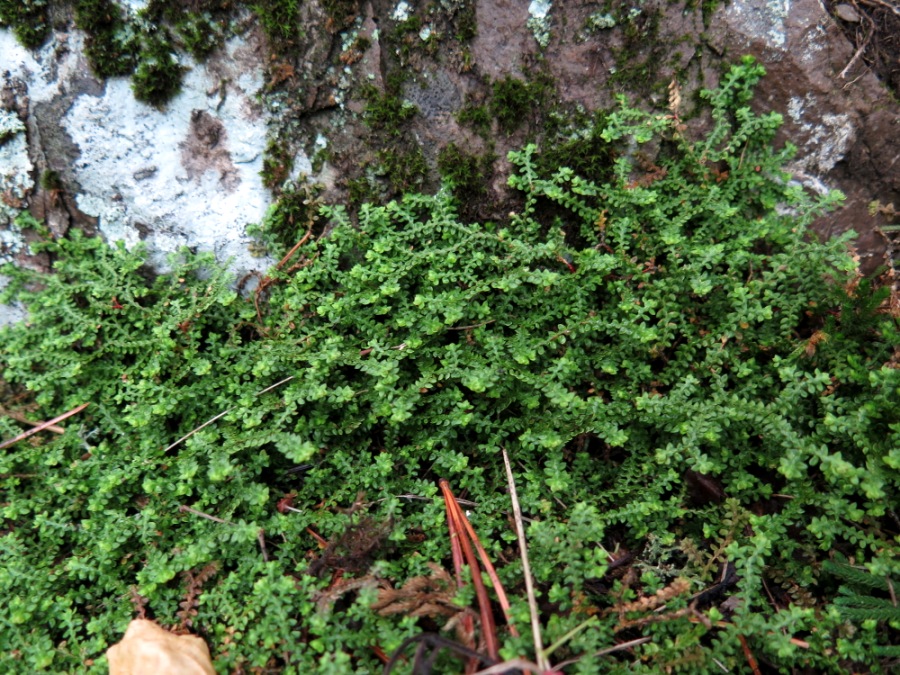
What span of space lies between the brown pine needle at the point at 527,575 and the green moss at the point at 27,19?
130 inches

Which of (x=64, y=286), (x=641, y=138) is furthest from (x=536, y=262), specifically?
(x=64, y=286)

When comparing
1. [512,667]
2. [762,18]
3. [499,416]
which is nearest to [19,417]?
[499,416]

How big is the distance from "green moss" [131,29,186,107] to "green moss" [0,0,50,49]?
0.51 meters

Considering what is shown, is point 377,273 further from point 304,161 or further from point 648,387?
point 648,387

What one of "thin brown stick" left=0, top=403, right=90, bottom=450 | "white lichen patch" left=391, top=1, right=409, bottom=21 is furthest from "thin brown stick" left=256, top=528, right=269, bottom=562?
"white lichen patch" left=391, top=1, right=409, bottom=21

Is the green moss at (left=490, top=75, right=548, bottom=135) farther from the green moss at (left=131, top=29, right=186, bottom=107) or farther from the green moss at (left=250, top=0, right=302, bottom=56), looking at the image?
the green moss at (left=131, top=29, right=186, bottom=107)

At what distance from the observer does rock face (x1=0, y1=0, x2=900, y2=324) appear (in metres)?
3.48

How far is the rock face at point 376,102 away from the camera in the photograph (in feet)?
11.4

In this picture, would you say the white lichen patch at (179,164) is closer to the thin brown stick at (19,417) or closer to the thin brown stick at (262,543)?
the thin brown stick at (19,417)

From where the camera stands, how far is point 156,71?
3422 millimetres

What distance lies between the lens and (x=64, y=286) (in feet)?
11.9

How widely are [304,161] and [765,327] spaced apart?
271 cm

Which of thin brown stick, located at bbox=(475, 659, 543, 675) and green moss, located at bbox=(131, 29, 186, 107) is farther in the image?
green moss, located at bbox=(131, 29, 186, 107)

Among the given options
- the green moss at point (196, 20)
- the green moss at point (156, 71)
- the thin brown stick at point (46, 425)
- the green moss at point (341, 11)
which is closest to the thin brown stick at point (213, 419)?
the thin brown stick at point (46, 425)
